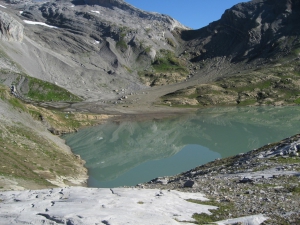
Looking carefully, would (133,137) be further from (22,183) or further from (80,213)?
(80,213)

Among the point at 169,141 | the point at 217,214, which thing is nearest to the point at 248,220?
the point at 217,214

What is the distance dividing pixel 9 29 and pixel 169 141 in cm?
12269

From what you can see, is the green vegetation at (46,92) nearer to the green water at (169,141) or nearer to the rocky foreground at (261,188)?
the green water at (169,141)

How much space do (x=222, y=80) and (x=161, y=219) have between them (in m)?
157

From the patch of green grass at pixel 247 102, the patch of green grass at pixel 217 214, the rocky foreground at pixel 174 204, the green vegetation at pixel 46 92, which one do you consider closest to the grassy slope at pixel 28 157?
the rocky foreground at pixel 174 204

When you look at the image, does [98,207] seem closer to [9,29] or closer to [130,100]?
[130,100]

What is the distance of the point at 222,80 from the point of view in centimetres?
16425

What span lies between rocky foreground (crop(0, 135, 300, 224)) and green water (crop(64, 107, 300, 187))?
27.3 metres

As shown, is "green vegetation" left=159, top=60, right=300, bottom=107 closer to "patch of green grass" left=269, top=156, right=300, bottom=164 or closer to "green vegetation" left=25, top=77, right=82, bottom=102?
"green vegetation" left=25, top=77, right=82, bottom=102

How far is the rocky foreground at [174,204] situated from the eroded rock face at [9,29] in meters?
161

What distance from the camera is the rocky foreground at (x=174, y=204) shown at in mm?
13297

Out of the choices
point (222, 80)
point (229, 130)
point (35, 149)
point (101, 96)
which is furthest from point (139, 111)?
point (35, 149)

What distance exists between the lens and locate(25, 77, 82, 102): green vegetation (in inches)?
5212

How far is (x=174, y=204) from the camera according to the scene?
1630cm
